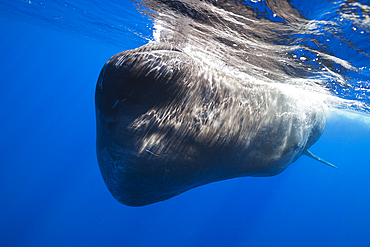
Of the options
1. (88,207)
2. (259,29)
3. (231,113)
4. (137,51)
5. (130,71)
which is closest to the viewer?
(130,71)

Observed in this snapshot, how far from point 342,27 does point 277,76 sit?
2909mm

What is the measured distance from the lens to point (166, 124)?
77.1 inches

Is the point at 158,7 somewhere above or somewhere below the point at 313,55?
below

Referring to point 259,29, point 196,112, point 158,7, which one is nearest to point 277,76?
point 259,29

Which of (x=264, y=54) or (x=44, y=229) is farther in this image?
(x=44, y=229)

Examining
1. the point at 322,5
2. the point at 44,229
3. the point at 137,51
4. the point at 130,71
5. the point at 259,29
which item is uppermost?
the point at 322,5

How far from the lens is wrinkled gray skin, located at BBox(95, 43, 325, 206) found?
1.77 m

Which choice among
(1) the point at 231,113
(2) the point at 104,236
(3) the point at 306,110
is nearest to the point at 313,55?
(3) the point at 306,110

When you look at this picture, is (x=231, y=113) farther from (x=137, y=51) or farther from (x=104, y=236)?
(x=104, y=236)

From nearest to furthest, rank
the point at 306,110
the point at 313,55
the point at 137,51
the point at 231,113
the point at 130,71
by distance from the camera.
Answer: the point at 130,71 < the point at 137,51 < the point at 231,113 < the point at 306,110 < the point at 313,55

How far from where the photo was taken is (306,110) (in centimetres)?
406

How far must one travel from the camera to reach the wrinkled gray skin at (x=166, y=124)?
177 centimetres

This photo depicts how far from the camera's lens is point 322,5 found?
8.80 feet

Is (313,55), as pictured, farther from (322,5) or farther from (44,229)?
(44,229)
